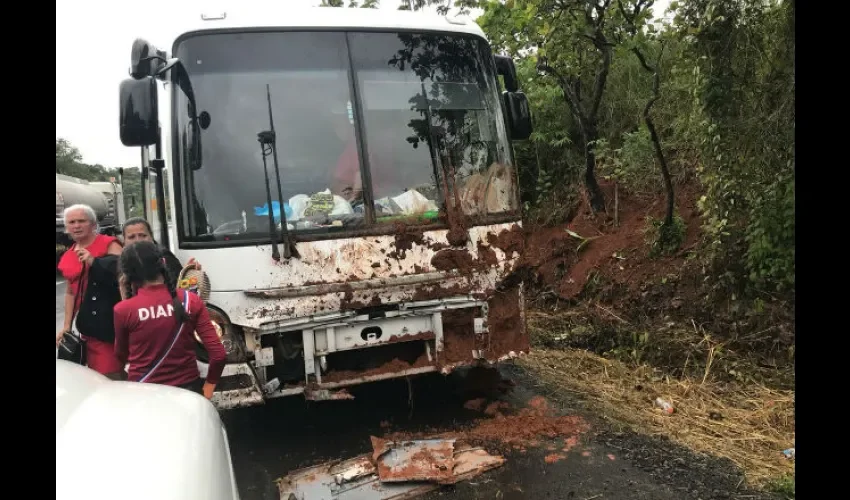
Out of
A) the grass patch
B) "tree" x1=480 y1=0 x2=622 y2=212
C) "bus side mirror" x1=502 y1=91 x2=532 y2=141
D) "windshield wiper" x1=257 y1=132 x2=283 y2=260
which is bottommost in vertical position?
A: the grass patch

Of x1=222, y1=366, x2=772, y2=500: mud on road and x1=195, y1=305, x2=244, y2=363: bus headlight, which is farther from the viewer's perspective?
x1=195, y1=305, x2=244, y2=363: bus headlight

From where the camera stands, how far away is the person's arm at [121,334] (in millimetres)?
3150

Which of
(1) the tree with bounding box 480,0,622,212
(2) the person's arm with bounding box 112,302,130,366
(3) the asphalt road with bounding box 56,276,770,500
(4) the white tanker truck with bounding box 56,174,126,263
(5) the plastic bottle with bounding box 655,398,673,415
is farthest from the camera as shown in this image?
(4) the white tanker truck with bounding box 56,174,126,263

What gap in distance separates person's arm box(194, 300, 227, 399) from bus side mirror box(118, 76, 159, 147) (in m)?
1.36

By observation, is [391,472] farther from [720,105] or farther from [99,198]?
[99,198]

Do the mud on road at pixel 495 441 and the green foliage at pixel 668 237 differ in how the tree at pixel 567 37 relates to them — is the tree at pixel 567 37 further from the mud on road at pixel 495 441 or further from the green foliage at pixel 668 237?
the mud on road at pixel 495 441

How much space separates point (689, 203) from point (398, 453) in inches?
217

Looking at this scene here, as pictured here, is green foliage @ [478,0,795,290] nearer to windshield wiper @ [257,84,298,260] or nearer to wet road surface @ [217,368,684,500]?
wet road surface @ [217,368,684,500]

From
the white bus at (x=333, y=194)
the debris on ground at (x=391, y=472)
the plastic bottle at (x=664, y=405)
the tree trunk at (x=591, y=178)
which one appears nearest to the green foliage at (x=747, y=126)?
the plastic bottle at (x=664, y=405)

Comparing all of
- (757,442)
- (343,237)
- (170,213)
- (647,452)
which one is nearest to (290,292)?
(343,237)

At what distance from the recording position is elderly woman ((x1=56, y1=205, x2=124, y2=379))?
148 inches

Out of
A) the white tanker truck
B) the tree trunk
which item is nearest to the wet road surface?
the tree trunk

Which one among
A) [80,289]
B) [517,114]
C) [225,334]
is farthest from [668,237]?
[80,289]

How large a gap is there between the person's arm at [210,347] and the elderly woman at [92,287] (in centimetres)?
63
